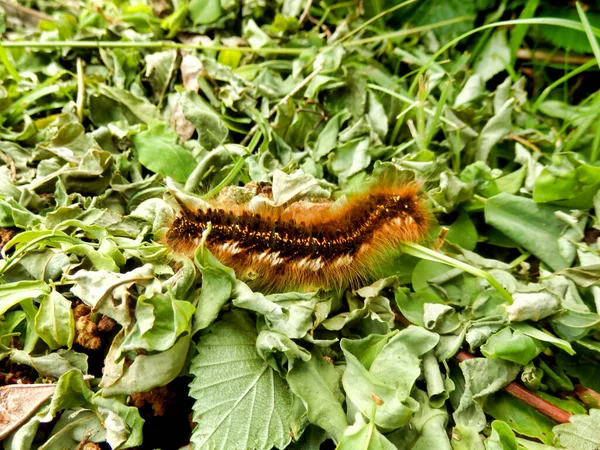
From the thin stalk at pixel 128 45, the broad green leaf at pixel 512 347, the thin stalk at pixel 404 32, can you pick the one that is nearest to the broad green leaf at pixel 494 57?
the thin stalk at pixel 404 32

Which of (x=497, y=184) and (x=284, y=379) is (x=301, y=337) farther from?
(x=497, y=184)

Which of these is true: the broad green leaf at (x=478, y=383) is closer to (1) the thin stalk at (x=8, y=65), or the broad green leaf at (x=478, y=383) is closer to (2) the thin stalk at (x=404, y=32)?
(2) the thin stalk at (x=404, y=32)

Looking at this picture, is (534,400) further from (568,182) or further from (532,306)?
(568,182)

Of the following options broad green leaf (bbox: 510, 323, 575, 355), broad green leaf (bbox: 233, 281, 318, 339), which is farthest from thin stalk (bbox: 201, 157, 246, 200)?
broad green leaf (bbox: 510, 323, 575, 355)

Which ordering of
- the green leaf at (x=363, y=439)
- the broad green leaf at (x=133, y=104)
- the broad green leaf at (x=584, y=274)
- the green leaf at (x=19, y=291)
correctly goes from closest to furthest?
the green leaf at (x=363, y=439) → the green leaf at (x=19, y=291) → the broad green leaf at (x=584, y=274) → the broad green leaf at (x=133, y=104)

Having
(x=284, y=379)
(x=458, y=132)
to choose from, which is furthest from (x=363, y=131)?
(x=284, y=379)

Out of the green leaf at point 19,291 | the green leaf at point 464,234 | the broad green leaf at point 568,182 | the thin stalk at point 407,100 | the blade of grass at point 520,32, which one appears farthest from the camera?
the blade of grass at point 520,32

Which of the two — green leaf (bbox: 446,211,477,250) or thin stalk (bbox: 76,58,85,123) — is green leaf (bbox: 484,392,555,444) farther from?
thin stalk (bbox: 76,58,85,123)
